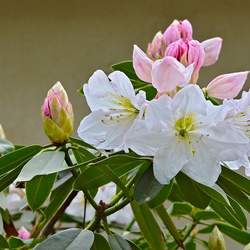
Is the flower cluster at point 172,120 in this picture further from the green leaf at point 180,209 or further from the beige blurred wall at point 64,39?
the beige blurred wall at point 64,39

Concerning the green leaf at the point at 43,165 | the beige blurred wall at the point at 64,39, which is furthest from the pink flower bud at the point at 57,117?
the beige blurred wall at the point at 64,39

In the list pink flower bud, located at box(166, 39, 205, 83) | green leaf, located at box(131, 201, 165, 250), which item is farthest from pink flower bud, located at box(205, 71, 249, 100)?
green leaf, located at box(131, 201, 165, 250)

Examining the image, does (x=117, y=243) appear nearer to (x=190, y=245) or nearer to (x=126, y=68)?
(x=126, y=68)

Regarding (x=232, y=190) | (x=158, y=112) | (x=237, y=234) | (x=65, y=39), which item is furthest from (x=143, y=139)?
(x=65, y=39)

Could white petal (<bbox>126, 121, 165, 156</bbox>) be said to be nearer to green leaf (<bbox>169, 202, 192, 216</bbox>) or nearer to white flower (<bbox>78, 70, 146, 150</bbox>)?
white flower (<bbox>78, 70, 146, 150</bbox>)

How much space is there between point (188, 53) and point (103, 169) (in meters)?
0.13

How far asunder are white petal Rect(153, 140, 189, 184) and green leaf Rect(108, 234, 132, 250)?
12 cm

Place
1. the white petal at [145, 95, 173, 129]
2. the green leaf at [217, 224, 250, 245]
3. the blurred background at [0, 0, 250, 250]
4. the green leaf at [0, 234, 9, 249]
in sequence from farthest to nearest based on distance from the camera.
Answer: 1. the blurred background at [0, 0, 250, 250]
2. the green leaf at [217, 224, 250, 245]
3. the green leaf at [0, 234, 9, 249]
4. the white petal at [145, 95, 173, 129]

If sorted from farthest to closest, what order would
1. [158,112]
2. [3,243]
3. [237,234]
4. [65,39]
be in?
1. [65,39]
2. [237,234]
3. [3,243]
4. [158,112]

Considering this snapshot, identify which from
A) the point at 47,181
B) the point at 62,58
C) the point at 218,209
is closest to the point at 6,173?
the point at 47,181

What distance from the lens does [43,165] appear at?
22.8 inches

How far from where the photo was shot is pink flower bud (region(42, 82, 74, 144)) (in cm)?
62

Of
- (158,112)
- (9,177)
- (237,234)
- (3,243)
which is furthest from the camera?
(237,234)

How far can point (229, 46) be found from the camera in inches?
75.1
